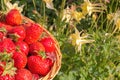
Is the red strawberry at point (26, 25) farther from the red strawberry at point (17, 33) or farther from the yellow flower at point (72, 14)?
the yellow flower at point (72, 14)

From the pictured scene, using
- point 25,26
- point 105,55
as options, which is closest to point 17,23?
point 25,26

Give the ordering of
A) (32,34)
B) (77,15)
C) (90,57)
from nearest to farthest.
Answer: (32,34) < (77,15) < (90,57)

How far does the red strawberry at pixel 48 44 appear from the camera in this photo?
2.33 metres

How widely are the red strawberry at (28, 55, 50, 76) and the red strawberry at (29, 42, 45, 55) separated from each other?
0.12ft

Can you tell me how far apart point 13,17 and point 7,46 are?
0.30m

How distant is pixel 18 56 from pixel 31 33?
22cm

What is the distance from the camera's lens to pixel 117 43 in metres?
2.86

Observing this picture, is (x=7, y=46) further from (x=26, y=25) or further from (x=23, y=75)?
(x=26, y=25)

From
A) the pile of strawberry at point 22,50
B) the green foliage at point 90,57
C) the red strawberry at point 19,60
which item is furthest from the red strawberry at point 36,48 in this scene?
the green foliage at point 90,57

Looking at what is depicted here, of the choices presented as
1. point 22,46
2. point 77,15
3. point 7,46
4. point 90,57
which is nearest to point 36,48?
point 22,46

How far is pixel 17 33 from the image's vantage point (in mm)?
2230

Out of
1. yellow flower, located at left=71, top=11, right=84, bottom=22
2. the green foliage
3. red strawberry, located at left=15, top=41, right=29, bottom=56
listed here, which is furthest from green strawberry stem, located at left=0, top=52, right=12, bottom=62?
yellow flower, located at left=71, top=11, right=84, bottom=22

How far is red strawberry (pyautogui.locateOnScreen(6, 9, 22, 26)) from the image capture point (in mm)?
2370

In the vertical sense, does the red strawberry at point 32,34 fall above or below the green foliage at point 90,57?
above
